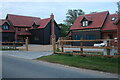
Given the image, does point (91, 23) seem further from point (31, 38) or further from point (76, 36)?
point (31, 38)

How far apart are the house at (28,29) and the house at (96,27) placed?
910 cm

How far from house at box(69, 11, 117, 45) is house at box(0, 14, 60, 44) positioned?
358 inches

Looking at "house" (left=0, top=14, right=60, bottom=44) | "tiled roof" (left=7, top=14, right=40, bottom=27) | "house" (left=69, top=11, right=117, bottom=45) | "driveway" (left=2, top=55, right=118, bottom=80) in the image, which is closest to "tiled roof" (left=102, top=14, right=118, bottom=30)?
"house" (left=69, top=11, right=117, bottom=45)

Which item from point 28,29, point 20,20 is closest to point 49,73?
point 28,29

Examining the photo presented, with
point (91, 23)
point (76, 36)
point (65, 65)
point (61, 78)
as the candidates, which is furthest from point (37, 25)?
point (61, 78)

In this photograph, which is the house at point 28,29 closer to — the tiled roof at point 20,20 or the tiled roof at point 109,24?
the tiled roof at point 20,20

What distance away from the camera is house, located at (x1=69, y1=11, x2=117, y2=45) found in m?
31.2

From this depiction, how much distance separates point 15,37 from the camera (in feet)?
144

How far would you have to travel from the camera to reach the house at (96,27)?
102ft

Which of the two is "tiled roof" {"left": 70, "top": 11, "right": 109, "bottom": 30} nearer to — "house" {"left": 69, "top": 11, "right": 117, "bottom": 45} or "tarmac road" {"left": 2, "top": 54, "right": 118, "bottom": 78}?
"house" {"left": 69, "top": 11, "right": 117, "bottom": 45}

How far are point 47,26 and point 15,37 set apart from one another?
9.00m

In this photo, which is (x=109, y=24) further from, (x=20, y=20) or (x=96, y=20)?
(x=20, y=20)

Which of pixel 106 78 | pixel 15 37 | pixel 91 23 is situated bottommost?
pixel 106 78

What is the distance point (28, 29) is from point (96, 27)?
21457 millimetres
